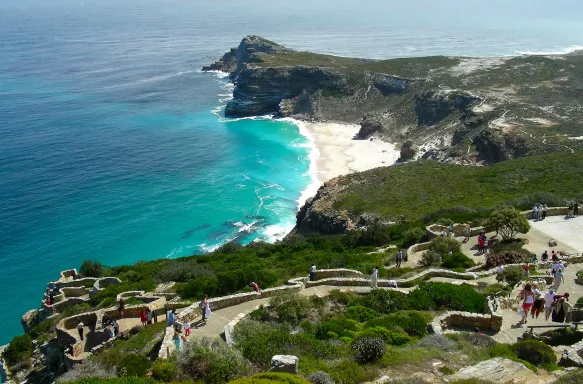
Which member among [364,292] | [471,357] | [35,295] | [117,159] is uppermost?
[471,357]

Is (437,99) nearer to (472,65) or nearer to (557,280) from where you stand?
(472,65)

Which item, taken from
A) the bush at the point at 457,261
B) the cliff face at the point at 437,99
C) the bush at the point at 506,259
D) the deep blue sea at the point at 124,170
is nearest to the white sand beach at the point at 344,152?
the deep blue sea at the point at 124,170

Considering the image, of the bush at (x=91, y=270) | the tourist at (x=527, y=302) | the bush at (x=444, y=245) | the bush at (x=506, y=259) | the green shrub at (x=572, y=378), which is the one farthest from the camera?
the bush at (x=91, y=270)

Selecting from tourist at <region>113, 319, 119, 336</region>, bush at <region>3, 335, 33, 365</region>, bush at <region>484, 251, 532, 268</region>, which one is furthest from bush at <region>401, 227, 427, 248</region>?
bush at <region>3, 335, 33, 365</region>

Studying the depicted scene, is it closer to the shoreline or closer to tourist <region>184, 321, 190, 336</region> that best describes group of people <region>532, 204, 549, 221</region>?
tourist <region>184, 321, 190, 336</region>

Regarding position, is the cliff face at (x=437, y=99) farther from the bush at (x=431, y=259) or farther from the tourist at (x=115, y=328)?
the tourist at (x=115, y=328)

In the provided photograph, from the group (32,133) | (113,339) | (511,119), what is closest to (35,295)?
(113,339)

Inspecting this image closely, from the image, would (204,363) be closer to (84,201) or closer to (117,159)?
(84,201)
